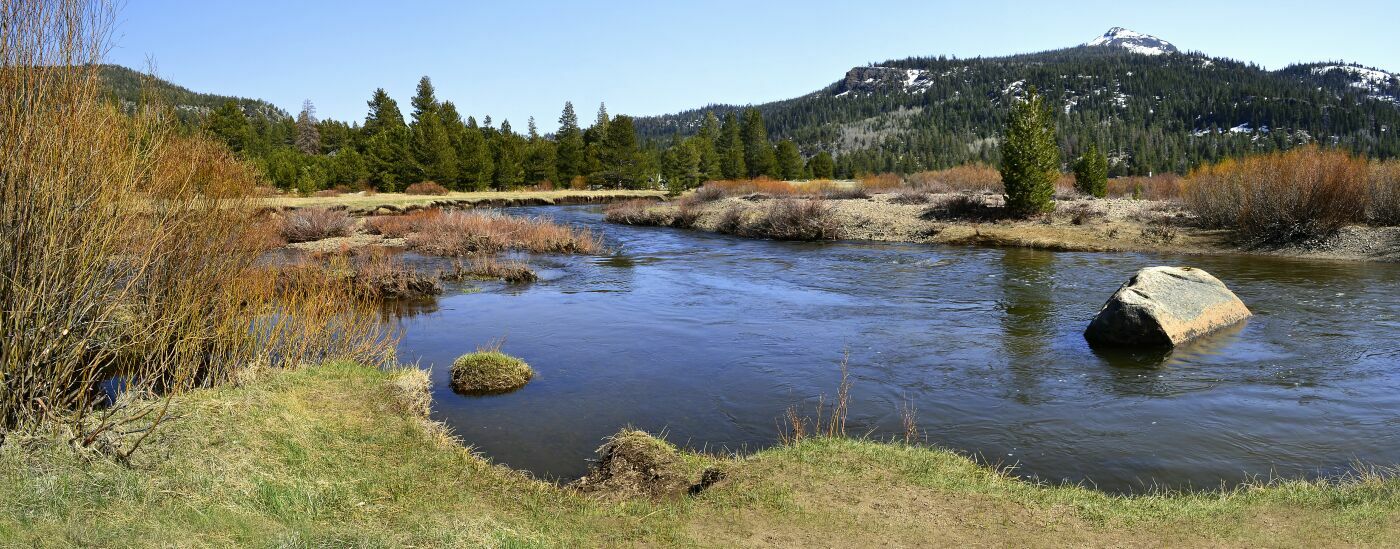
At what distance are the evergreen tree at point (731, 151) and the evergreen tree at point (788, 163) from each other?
3.17 meters

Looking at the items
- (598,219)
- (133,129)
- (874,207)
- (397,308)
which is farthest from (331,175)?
(133,129)

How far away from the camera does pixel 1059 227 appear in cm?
2706

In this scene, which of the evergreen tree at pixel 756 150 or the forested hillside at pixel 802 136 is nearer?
the forested hillside at pixel 802 136

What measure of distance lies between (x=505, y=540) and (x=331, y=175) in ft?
195

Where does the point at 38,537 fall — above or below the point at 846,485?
above

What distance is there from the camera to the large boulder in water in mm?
11531

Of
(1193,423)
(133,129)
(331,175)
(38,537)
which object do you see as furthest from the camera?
(331,175)

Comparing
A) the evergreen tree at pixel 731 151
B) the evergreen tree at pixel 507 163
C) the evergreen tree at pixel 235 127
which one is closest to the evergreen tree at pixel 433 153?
the evergreen tree at pixel 507 163

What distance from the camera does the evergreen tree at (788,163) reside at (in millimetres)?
72250

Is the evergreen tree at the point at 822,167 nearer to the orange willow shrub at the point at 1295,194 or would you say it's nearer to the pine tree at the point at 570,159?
the pine tree at the point at 570,159

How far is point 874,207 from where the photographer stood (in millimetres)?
33156

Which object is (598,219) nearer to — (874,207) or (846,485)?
(874,207)

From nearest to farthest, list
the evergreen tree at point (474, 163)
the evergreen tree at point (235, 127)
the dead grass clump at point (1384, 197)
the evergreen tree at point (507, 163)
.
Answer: the dead grass clump at point (1384, 197) < the evergreen tree at point (235, 127) < the evergreen tree at point (474, 163) < the evergreen tree at point (507, 163)

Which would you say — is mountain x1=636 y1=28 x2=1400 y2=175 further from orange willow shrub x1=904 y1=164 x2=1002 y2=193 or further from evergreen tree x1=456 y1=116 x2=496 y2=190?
evergreen tree x1=456 y1=116 x2=496 y2=190
